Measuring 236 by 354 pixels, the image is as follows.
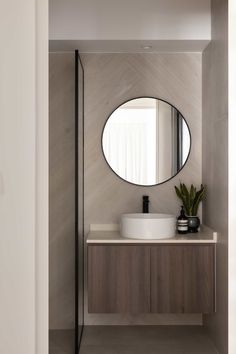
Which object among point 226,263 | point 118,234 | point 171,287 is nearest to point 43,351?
point 226,263

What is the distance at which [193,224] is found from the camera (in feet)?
11.4

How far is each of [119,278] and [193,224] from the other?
29.9 inches

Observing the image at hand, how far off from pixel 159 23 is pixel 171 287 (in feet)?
6.47

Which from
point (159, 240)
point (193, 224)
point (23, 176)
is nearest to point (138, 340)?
point (159, 240)

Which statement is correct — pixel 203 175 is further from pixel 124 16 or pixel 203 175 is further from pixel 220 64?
pixel 124 16

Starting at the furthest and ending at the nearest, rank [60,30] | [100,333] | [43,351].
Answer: [100,333], [60,30], [43,351]

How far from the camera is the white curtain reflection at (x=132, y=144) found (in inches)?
147

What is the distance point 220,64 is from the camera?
302 cm

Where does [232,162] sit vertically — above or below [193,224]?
above

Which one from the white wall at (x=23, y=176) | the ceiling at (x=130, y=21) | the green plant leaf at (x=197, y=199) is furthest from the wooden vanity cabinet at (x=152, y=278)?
the white wall at (x=23, y=176)

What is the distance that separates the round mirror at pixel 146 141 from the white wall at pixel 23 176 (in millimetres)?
3059

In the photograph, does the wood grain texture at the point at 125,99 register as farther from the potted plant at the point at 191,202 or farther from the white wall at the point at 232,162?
the white wall at the point at 232,162

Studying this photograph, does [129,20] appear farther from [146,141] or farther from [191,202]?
[191,202]

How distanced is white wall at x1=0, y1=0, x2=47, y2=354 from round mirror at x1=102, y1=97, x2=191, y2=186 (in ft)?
10.0
